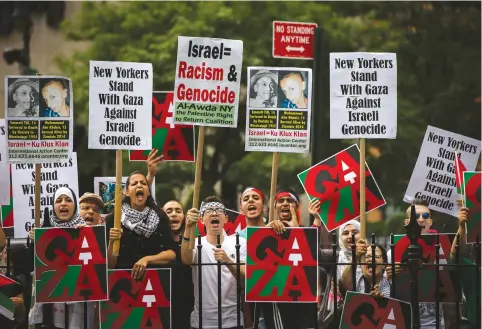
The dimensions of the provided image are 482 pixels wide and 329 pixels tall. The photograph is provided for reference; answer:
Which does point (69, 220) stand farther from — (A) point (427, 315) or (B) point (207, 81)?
(A) point (427, 315)

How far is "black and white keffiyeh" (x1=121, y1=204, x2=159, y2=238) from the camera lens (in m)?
11.0

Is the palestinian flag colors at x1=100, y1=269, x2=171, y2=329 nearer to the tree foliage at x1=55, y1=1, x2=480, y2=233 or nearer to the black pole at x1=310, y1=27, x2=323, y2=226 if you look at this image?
the black pole at x1=310, y1=27, x2=323, y2=226

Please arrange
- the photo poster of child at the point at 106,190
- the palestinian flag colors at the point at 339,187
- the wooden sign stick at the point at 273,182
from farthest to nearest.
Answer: the photo poster of child at the point at 106,190 < the palestinian flag colors at the point at 339,187 < the wooden sign stick at the point at 273,182

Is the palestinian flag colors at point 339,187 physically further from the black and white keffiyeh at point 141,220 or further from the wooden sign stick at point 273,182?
the black and white keffiyeh at point 141,220

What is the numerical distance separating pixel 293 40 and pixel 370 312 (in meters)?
5.72

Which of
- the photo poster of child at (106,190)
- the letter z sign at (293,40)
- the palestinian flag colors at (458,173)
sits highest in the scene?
the letter z sign at (293,40)

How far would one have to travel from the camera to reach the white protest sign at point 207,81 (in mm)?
11469

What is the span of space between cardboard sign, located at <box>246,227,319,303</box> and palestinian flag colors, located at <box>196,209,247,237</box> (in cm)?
185

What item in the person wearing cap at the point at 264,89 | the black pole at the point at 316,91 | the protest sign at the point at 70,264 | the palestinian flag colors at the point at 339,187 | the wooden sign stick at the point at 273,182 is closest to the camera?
the protest sign at the point at 70,264

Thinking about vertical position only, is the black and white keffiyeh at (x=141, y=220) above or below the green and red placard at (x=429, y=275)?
above

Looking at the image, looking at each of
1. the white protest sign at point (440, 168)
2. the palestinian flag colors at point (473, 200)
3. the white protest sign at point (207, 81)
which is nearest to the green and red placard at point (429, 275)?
Result: the palestinian flag colors at point (473, 200)

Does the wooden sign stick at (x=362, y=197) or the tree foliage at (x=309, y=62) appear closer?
the wooden sign stick at (x=362, y=197)

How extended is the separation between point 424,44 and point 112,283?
15.0m

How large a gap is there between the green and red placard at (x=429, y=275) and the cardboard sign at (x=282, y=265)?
809 mm
